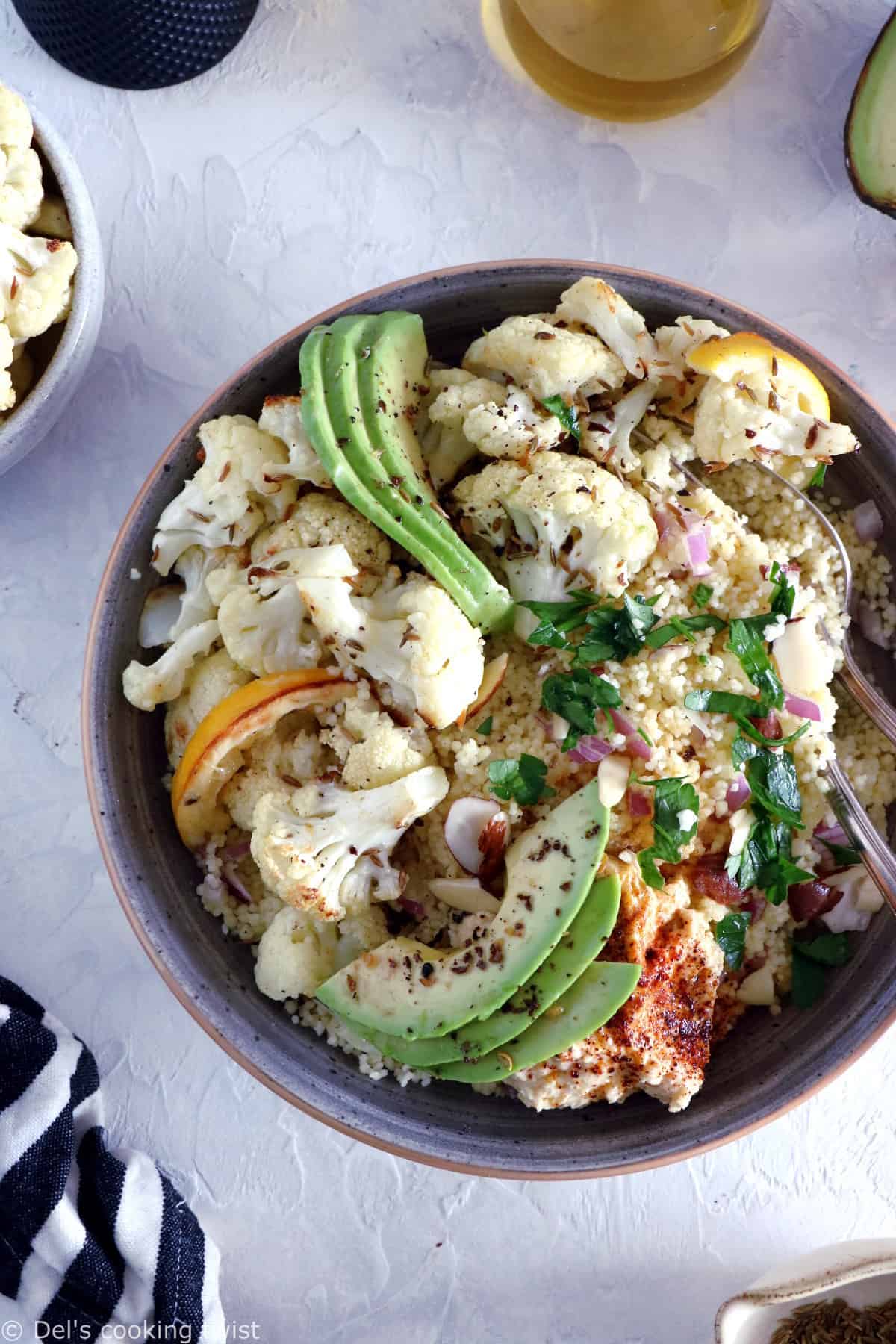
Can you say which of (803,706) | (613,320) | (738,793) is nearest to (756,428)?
(613,320)

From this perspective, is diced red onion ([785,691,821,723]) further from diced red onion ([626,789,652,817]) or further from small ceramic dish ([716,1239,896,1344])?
small ceramic dish ([716,1239,896,1344])

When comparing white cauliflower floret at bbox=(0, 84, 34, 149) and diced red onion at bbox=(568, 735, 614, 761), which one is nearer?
diced red onion at bbox=(568, 735, 614, 761)

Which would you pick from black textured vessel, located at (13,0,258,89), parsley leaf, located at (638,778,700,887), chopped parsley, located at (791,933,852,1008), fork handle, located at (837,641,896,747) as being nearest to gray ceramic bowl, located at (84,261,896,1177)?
chopped parsley, located at (791,933,852,1008)

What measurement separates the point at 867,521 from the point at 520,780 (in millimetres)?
647

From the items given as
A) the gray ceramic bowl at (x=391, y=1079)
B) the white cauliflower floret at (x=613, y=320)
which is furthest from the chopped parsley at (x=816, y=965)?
the white cauliflower floret at (x=613, y=320)

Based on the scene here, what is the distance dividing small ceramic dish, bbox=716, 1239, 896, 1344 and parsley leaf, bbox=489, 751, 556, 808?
84cm

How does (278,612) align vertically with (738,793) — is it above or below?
above

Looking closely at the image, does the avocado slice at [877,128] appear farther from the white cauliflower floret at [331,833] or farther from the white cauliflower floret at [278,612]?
the white cauliflower floret at [331,833]

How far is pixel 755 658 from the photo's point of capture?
4.92 ft

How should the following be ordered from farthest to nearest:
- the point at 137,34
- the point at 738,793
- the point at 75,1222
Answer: the point at 137,34 → the point at 75,1222 → the point at 738,793

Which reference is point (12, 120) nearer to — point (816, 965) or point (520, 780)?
point (520, 780)

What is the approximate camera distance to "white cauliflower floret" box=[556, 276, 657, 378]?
1.53 meters

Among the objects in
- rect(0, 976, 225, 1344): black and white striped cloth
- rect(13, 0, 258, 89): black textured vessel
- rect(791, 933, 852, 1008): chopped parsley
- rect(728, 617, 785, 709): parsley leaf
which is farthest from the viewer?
rect(13, 0, 258, 89): black textured vessel

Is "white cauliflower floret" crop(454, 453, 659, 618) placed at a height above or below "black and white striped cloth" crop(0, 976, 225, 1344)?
above
